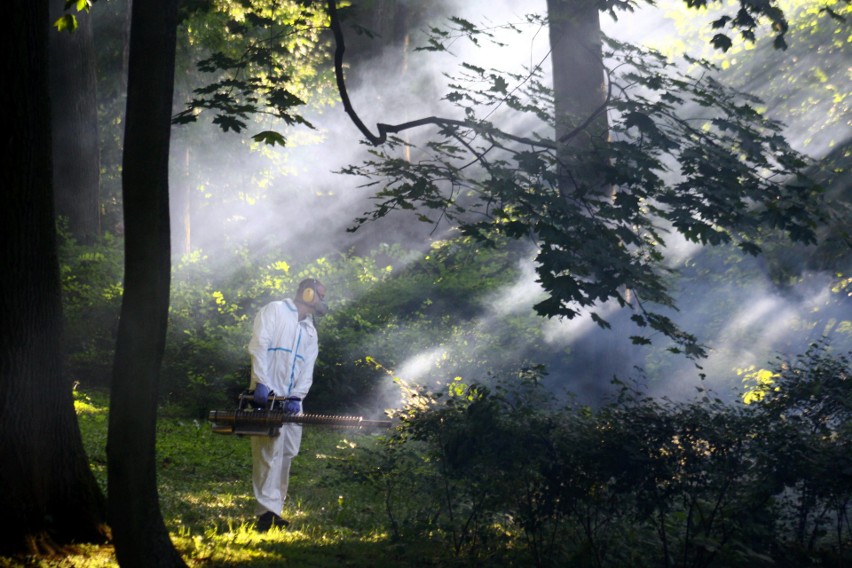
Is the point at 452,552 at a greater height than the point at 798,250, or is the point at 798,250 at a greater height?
the point at 798,250

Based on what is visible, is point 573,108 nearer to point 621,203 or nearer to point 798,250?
point 621,203

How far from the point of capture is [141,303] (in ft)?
16.8

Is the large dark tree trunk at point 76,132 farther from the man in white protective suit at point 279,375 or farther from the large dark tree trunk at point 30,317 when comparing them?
the large dark tree trunk at point 30,317

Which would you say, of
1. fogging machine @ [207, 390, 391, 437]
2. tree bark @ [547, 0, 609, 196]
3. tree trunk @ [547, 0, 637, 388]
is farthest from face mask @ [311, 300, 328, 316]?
tree trunk @ [547, 0, 637, 388]

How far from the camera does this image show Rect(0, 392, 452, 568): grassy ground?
659 centimetres

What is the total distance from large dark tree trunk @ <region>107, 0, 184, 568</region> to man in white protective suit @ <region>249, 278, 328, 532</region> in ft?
8.88

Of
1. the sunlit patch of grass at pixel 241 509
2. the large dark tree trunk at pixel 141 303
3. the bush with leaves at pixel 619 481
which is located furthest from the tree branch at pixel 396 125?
the sunlit patch of grass at pixel 241 509

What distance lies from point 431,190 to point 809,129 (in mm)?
11475

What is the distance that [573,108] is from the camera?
8.33m

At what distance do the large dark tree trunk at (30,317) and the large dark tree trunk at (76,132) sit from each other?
14114 millimetres

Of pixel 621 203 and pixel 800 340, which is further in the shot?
pixel 800 340

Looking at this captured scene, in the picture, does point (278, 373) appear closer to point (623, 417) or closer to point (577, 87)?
point (623, 417)

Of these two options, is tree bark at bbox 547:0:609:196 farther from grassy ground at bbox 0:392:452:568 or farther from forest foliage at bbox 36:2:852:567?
grassy ground at bbox 0:392:452:568

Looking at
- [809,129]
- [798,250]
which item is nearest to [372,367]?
[798,250]
